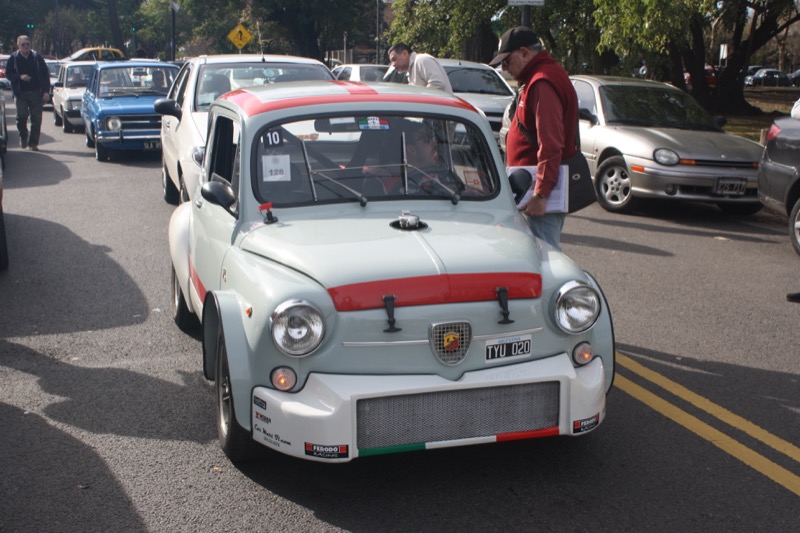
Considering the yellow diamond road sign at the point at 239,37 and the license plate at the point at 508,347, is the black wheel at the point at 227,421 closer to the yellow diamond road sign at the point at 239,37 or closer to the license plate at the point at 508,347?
the license plate at the point at 508,347

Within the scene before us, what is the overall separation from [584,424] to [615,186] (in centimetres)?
832

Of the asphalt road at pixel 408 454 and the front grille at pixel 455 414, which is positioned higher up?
the front grille at pixel 455 414

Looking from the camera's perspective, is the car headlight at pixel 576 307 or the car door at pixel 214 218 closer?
the car headlight at pixel 576 307

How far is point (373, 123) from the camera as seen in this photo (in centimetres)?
513

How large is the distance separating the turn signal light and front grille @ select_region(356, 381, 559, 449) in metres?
0.23

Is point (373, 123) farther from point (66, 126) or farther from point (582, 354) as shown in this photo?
point (66, 126)

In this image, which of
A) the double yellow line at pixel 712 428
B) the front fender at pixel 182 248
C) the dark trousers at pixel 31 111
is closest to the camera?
the double yellow line at pixel 712 428

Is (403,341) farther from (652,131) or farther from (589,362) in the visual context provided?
(652,131)

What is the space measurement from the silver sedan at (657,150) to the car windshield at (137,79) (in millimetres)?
8016

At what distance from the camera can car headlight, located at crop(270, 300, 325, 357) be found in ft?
13.0

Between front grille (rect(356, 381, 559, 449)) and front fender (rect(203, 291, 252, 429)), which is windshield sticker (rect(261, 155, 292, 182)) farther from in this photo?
front grille (rect(356, 381, 559, 449))

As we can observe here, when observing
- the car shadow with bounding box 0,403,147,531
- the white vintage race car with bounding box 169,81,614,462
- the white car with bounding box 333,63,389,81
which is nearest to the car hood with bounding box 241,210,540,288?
the white vintage race car with bounding box 169,81,614,462

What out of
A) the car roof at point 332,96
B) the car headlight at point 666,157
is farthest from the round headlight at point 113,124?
the car roof at point 332,96

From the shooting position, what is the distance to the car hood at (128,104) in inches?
635
